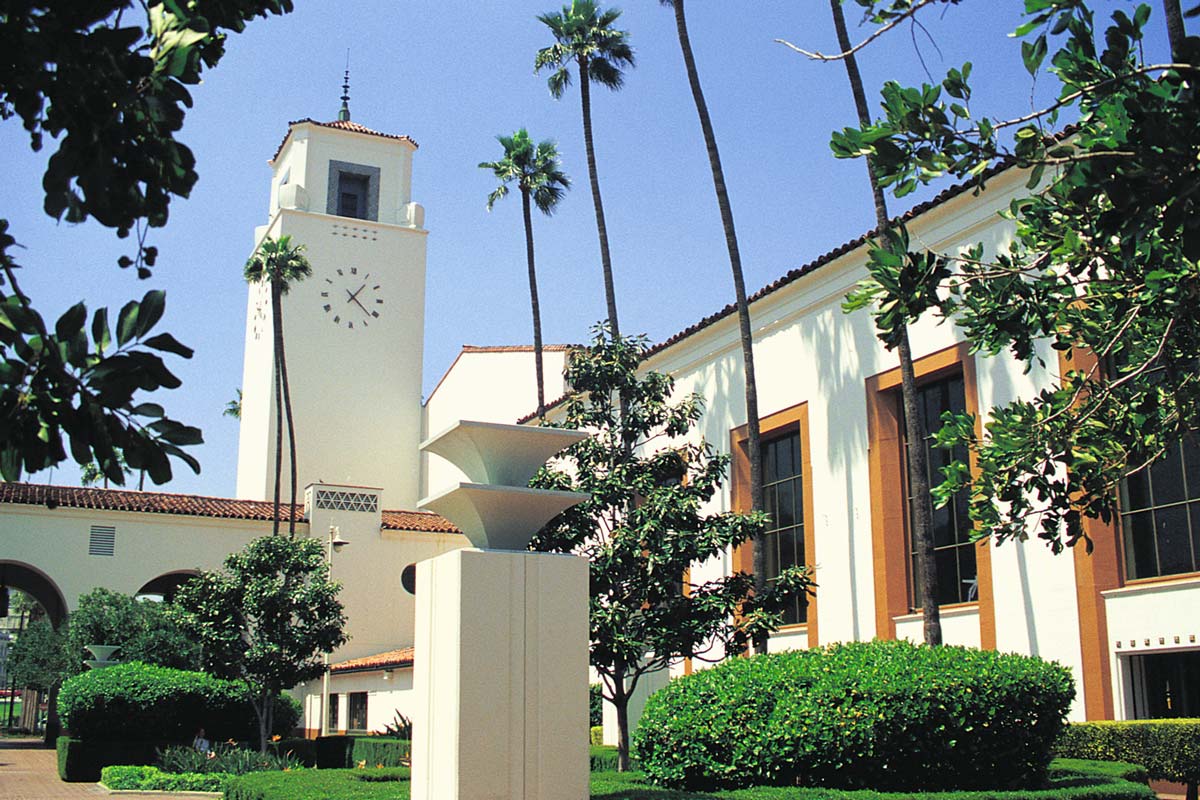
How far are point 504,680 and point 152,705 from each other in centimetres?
1725

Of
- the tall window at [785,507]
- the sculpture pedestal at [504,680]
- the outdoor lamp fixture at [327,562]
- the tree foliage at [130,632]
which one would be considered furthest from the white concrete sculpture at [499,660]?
the outdoor lamp fixture at [327,562]

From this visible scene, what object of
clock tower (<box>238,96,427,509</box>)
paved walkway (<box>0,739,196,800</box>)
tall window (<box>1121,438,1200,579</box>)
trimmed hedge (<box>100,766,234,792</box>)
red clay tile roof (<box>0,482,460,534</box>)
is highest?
clock tower (<box>238,96,427,509</box>)

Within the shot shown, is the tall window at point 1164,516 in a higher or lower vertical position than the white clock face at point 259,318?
lower

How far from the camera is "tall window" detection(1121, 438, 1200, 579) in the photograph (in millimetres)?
15781

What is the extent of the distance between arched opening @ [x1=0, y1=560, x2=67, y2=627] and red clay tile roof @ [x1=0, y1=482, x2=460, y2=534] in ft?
7.01

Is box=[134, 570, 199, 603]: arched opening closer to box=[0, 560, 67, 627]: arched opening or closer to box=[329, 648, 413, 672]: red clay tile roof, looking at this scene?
box=[0, 560, 67, 627]: arched opening

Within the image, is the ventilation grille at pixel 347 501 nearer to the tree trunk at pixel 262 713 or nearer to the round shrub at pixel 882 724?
the tree trunk at pixel 262 713

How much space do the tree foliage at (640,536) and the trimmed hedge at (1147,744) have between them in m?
4.28

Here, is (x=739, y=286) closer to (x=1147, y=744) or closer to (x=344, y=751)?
(x=1147, y=744)

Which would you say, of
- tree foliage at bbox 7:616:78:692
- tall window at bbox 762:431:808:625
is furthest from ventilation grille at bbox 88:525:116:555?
tall window at bbox 762:431:808:625

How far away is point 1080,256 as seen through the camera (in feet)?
26.9

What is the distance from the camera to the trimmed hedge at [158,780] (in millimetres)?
21266

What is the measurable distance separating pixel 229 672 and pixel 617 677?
13185 mm

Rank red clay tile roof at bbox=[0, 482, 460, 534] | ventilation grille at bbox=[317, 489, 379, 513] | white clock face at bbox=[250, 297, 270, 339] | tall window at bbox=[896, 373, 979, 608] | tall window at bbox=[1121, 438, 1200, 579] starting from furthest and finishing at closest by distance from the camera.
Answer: white clock face at bbox=[250, 297, 270, 339] → ventilation grille at bbox=[317, 489, 379, 513] → red clay tile roof at bbox=[0, 482, 460, 534] → tall window at bbox=[896, 373, 979, 608] → tall window at bbox=[1121, 438, 1200, 579]
